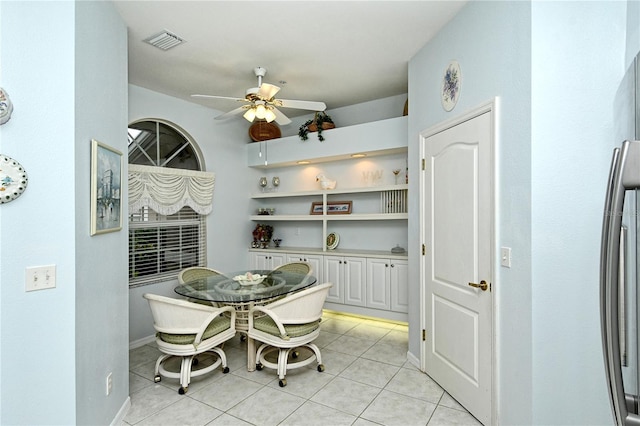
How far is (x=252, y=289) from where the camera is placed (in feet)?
10.2

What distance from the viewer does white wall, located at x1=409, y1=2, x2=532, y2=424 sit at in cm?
190

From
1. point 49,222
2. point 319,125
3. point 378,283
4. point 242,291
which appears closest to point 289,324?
point 242,291

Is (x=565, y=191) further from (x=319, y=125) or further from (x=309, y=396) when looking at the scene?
(x=319, y=125)

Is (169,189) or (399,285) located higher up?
(169,189)

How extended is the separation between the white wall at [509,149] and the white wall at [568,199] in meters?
0.05

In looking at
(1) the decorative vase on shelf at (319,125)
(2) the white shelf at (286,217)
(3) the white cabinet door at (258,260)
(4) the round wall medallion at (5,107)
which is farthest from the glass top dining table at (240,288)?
(1) the decorative vase on shelf at (319,125)

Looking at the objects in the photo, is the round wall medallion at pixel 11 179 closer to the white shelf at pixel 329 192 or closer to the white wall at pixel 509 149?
the white wall at pixel 509 149

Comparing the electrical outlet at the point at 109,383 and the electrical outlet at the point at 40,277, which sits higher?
the electrical outlet at the point at 40,277

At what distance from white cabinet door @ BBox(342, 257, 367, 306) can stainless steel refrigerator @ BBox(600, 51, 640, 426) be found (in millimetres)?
3533

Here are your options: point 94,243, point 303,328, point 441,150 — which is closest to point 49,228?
point 94,243

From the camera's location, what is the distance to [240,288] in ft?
10.3

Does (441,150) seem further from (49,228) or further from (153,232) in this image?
(153,232)

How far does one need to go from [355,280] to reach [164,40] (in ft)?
11.1

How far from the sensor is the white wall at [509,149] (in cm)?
190
